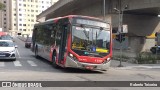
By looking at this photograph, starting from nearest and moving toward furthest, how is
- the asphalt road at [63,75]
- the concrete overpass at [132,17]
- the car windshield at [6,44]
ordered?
the asphalt road at [63,75] → the car windshield at [6,44] → the concrete overpass at [132,17]

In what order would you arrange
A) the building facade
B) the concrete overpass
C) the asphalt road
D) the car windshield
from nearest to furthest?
the asphalt road
the car windshield
the concrete overpass
the building facade

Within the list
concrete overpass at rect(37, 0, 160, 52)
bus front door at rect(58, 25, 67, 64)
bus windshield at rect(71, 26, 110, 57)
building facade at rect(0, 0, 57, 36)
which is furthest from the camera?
building facade at rect(0, 0, 57, 36)

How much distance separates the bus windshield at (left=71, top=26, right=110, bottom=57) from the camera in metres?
17.9

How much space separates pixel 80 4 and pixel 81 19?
111 feet

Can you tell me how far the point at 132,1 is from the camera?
41312 mm

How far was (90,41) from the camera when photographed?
18.1 metres

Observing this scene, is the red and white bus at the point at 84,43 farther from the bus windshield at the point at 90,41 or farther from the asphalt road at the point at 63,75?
the asphalt road at the point at 63,75

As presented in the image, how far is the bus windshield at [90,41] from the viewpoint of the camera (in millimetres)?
17938

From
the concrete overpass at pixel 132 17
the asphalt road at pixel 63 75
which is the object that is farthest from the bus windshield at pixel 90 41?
the concrete overpass at pixel 132 17

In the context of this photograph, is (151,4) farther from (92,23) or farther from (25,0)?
(25,0)

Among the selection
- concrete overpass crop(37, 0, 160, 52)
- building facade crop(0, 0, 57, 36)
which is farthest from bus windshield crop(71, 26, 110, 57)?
building facade crop(0, 0, 57, 36)

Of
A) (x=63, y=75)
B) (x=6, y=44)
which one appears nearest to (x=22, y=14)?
(x=6, y=44)

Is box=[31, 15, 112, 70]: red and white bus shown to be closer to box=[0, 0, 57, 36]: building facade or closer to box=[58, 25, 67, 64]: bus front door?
box=[58, 25, 67, 64]: bus front door

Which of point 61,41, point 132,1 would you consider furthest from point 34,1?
point 61,41
